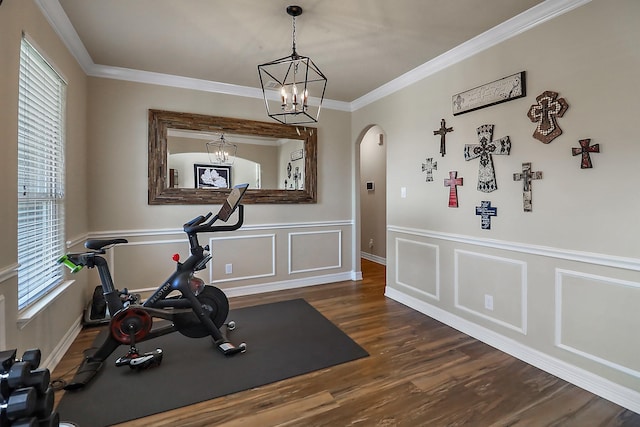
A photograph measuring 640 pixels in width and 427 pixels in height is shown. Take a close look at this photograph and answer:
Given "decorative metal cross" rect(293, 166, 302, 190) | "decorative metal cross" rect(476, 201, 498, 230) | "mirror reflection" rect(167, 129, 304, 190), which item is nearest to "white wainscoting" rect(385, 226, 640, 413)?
"decorative metal cross" rect(476, 201, 498, 230)

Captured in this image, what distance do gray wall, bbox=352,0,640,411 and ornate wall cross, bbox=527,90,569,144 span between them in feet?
0.14

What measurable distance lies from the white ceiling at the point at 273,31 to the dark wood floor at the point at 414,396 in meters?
2.48

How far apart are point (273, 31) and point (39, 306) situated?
8.32 feet

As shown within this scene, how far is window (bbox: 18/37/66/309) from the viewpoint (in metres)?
→ 1.93

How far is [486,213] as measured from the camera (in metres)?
2.71

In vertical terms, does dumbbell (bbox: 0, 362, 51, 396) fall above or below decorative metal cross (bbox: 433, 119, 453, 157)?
below

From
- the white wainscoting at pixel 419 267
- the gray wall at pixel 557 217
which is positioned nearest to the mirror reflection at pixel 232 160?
the white wainscoting at pixel 419 267

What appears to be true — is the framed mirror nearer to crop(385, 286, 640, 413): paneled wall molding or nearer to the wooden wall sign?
the wooden wall sign

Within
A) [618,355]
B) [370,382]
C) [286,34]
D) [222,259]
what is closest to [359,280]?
[222,259]

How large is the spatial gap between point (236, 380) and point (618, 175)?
2698 millimetres

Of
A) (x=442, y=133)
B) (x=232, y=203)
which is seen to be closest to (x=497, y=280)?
(x=442, y=133)

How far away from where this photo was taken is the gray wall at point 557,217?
6.24 ft

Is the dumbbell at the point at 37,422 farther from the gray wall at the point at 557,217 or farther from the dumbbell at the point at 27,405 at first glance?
the gray wall at the point at 557,217

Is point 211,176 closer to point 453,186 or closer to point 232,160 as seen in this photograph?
point 232,160
